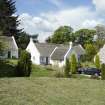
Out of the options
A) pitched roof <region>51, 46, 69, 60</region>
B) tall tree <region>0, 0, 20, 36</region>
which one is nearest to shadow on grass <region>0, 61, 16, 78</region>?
pitched roof <region>51, 46, 69, 60</region>

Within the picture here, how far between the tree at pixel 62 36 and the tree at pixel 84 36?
224 cm

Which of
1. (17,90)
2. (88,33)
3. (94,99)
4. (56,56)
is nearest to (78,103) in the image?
(94,99)

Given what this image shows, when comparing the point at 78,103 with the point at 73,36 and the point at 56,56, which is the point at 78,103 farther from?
the point at 73,36

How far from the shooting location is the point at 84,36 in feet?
356

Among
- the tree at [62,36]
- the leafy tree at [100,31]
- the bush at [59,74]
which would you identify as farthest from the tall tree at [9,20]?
the bush at [59,74]

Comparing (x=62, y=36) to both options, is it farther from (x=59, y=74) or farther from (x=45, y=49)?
(x=59, y=74)

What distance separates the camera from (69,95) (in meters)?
19.9

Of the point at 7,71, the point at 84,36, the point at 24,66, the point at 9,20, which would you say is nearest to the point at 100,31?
the point at 84,36

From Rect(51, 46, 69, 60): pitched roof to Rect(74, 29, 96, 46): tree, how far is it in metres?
34.4

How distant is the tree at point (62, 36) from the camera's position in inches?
4311

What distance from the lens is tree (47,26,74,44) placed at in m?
110

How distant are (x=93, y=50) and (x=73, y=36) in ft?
96.1

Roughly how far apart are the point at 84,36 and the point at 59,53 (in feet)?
123

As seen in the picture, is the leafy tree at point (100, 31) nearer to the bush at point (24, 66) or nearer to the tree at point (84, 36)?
the tree at point (84, 36)
